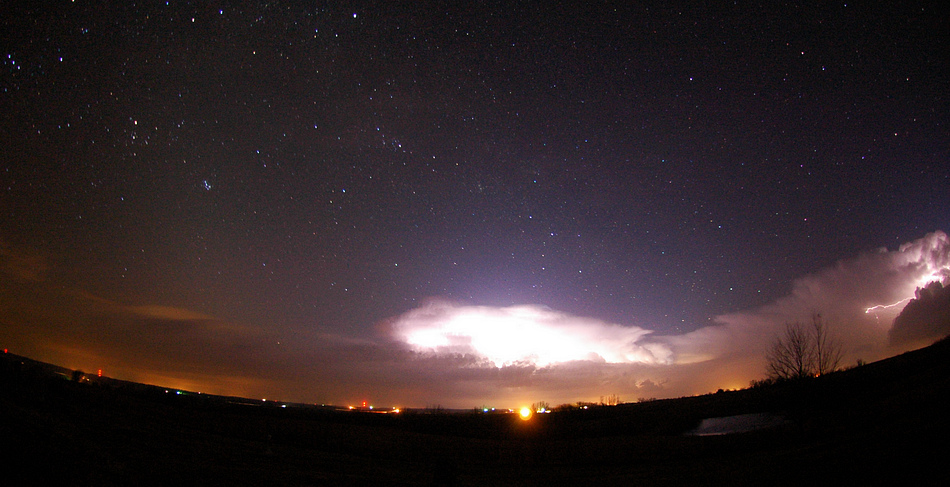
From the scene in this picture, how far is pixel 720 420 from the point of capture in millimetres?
44188

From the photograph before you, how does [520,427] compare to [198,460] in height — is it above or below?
below

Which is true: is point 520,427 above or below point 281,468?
below

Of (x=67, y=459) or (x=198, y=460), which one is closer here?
(x=67, y=459)

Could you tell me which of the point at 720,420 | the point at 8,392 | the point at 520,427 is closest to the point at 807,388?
the point at 720,420

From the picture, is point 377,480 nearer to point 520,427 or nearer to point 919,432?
point 919,432

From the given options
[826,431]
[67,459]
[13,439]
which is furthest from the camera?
[826,431]

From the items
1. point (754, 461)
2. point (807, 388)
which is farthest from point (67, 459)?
point (807, 388)

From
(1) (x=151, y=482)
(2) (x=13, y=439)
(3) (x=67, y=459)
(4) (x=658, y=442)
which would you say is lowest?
(4) (x=658, y=442)

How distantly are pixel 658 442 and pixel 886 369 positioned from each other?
2966 cm

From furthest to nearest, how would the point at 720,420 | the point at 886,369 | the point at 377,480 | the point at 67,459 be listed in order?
the point at 720,420 < the point at 886,369 < the point at 377,480 < the point at 67,459

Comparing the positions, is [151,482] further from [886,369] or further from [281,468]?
[886,369]

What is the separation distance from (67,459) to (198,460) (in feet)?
19.3

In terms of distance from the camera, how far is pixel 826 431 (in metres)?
20.8

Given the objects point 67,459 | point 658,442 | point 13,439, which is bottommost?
point 658,442
